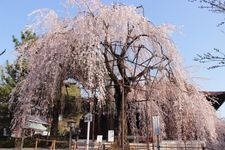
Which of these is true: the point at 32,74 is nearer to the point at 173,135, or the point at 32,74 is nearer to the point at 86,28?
the point at 86,28

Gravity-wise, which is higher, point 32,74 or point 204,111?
point 32,74

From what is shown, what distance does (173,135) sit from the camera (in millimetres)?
18828

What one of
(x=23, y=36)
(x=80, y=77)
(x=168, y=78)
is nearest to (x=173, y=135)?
(x=168, y=78)

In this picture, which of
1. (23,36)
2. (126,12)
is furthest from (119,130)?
(23,36)

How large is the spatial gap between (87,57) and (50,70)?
1.89 meters

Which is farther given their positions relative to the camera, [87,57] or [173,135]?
[173,135]

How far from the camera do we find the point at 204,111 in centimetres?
1772

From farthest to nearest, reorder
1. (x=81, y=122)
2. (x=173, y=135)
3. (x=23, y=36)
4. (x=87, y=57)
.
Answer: (x=23, y=36) → (x=81, y=122) → (x=173, y=135) → (x=87, y=57)

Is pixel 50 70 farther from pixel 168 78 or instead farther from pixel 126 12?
pixel 168 78

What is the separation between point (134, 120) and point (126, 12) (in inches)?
218

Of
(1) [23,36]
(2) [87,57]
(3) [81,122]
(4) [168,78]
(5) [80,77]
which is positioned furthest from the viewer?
(1) [23,36]

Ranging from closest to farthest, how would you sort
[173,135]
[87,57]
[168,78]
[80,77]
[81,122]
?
[87,57] → [80,77] → [168,78] → [173,135] → [81,122]

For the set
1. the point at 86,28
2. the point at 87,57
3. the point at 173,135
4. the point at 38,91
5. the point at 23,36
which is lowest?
the point at 173,135

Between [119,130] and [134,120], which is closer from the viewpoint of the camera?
[119,130]
